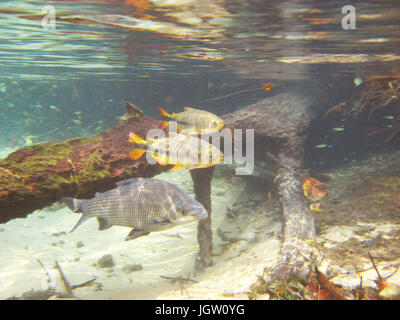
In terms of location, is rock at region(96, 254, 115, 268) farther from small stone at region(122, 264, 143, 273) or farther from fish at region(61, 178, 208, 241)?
fish at region(61, 178, 208, 241)

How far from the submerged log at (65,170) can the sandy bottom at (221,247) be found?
93.7 inches

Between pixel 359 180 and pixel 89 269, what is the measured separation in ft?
33.3

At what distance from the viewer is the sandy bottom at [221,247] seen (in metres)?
4.56

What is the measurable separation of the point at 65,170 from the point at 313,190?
7804 millimetres

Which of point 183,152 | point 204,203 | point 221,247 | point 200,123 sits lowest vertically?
point 221,247

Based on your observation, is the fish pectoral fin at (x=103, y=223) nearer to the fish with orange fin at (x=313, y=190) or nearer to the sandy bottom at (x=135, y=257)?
the sandy bottom at (x=135, y=257)

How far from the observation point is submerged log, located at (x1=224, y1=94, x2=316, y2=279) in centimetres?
436

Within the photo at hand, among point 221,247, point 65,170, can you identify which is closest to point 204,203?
point 221,247

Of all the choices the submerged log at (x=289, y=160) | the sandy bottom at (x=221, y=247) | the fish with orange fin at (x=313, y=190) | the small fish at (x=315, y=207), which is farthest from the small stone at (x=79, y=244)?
the fish with orange fin at (x=313, y=190)

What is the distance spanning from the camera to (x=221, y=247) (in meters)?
6.94

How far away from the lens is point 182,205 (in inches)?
121

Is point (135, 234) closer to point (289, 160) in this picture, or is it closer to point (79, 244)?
point (79, 244)

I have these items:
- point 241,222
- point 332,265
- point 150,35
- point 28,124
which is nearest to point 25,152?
point 332,265
